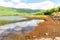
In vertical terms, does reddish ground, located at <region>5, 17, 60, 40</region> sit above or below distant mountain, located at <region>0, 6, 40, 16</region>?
below

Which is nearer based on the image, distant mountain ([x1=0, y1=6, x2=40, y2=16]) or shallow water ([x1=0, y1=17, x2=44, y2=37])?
shallow water ([x1=0, y1=17, x2=44, y2=37])

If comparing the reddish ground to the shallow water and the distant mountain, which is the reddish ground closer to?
the shallow water

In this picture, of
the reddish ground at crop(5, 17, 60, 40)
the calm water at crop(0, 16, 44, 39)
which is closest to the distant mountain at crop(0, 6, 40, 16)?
the calm water at crop(0, 16, 44, 39)

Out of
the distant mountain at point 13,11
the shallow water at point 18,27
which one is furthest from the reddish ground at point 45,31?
the distant mountain at point 13,11

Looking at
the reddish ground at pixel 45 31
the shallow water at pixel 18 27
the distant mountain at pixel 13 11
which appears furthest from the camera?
the distant mountain at pixel 13 11

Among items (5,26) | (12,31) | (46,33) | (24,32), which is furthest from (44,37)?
(5,26)

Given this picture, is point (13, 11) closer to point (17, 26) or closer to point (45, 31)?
point (17, 26)

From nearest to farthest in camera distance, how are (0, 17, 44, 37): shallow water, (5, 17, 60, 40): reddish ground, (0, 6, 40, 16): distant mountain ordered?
(5, 17, 60, 40): reddish ground
(0, 17, 44, 37): shallow water
(0, 6, 40, 16): distant mountain

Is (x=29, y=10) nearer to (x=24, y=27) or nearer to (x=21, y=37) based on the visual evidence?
(x=24, y=27)

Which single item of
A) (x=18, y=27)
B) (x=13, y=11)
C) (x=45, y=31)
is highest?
(x=13, y=11)

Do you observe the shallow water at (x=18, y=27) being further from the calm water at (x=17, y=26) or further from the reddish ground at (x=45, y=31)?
the reddish ground at (x=45, y=31)

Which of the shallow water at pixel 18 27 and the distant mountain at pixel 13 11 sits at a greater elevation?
the distant mountain at pixel 13 11

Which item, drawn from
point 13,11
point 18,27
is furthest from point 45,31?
point 13,11

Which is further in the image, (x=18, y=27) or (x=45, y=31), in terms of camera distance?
(x=18, y=27)
